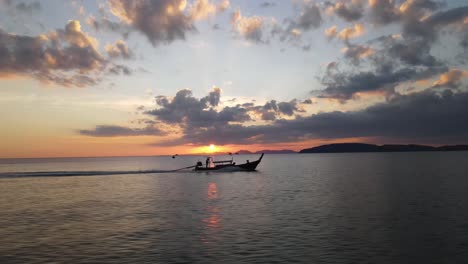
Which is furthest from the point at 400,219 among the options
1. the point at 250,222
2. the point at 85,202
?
the point at 85,202

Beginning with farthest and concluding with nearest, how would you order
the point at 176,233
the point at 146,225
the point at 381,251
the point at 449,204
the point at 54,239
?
1. the point at 449,204
2. the point at 146,225
3. the point at 176,233
4. the point at 54,239
5. the point at 381,251

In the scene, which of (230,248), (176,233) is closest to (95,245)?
(176,233)

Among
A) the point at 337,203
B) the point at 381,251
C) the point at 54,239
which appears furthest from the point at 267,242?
A: the point at 337,203

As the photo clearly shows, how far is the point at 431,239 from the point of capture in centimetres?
2658

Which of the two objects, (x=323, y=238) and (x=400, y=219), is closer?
(x=323, y=238)

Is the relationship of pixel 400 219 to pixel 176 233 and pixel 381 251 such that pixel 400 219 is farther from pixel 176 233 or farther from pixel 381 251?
pixel 176 233

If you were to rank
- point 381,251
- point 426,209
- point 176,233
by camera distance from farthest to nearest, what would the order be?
point 426,209
point 176,233
point 381,251

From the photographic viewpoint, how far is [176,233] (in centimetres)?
2962

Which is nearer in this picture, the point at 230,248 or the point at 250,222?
the point at 230,248

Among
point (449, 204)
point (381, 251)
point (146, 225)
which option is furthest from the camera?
point (449, 204)

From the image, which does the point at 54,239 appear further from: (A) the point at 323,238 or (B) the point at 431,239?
(B) the point at 431,239

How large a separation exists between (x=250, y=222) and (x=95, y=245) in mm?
13798

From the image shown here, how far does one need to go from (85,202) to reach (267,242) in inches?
1319

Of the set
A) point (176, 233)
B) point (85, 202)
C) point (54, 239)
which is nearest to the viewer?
point (54, 239)
